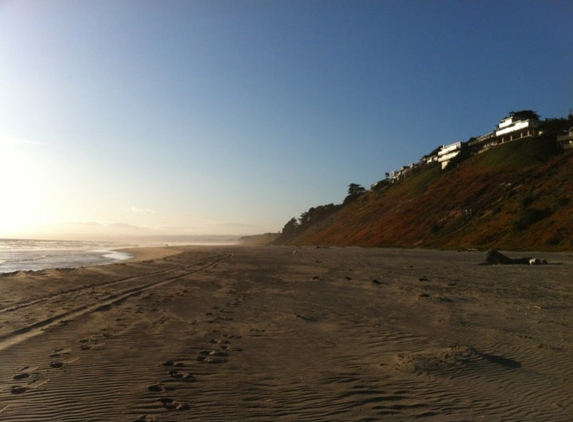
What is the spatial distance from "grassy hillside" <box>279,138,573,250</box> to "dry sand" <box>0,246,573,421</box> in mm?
31055

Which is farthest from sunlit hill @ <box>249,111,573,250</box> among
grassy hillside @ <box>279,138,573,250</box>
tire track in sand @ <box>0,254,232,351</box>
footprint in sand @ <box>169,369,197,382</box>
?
footprint in sand @ <box>169,369,197,382</box>

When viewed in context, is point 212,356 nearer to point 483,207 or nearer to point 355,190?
point 483,207

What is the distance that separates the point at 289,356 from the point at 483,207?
60525 millimetres

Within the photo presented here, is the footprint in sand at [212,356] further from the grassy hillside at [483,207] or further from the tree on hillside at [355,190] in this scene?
the tree on hillside at [355,190]

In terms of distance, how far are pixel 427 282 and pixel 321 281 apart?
4.41 meters

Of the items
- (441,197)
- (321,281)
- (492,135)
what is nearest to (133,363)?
(321,281)

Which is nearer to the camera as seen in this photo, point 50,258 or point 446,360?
point 446,360

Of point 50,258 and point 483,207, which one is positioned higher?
point 483,207

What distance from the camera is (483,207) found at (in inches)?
2432

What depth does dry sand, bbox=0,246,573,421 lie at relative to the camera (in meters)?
5.46

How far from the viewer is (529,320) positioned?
34.9 feet

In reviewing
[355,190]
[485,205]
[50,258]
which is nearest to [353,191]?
[355,190]

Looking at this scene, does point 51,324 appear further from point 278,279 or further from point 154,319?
point 278,279

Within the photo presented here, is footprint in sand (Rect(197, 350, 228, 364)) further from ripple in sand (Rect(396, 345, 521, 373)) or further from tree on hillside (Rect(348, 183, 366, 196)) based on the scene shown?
tree on hillside (Rect(348, 183, 366, 196))
